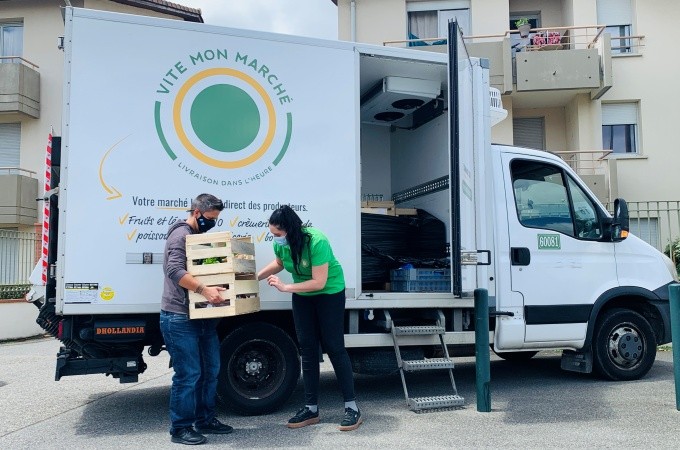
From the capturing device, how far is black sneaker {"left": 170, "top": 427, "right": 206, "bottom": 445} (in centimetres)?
483

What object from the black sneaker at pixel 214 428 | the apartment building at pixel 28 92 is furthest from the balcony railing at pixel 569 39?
the black sneaker at pixel 214 428

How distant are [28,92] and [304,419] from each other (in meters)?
16.0

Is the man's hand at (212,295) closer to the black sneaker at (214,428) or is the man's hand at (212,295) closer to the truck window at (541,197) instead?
the black sneaker at (214,428)

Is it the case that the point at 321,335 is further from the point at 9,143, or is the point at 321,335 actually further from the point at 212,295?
the point at 9,143

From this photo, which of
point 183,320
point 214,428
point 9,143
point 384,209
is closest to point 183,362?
point 183,320

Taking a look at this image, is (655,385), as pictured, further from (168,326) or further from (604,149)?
(604,149)

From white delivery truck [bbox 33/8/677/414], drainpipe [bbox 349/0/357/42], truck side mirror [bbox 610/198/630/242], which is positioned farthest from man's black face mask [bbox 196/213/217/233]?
drainpipe [bbox 349/0/357/42]

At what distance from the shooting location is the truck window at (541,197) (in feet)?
21.4

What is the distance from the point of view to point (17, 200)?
55.8 feet

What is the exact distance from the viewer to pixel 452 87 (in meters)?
5.71

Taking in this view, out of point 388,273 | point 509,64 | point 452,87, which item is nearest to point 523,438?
point 388,273

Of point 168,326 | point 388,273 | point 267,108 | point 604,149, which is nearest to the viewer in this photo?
point 168,326

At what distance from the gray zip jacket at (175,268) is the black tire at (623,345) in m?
4.33

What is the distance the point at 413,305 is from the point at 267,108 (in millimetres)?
2238
